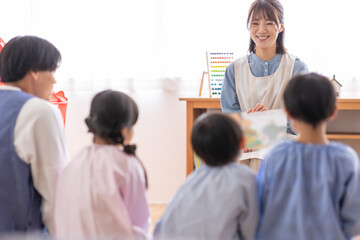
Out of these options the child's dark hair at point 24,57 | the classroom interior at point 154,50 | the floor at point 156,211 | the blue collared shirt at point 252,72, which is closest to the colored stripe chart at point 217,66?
the classroom interior at point 154,50

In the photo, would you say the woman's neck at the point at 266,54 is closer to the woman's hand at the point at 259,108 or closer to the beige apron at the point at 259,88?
the beige apron at the point at 259,88

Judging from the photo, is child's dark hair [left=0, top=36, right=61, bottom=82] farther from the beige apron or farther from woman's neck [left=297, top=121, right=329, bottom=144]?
the beige apron

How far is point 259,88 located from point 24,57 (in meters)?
1.12

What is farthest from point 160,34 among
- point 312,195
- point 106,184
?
point 312,195

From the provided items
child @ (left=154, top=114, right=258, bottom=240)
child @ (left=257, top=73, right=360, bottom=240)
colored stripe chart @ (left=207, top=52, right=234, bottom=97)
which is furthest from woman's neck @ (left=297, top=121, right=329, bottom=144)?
colored stripe chart @ (left=207, top=52, right=234, bottom=97)

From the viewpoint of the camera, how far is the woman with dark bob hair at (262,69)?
229 centimetres

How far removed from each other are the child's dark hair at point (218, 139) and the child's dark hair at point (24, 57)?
0.59 metres

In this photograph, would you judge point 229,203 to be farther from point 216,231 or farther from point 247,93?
point 247,93

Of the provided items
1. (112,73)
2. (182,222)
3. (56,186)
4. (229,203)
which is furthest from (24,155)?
(112,73)

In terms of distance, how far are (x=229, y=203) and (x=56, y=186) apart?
0.54 meters

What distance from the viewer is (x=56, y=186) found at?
1510 millimetres

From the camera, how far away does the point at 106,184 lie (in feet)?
4.59

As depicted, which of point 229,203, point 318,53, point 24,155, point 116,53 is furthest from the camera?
point 116,53

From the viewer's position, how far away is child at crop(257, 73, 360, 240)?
1.32 metres
